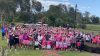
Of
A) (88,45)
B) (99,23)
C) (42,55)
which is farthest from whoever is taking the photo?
(99,23)

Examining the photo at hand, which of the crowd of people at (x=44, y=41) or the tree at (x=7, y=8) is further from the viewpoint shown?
the tree at (x=7, y=8)

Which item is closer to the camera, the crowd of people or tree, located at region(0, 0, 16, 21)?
the crowd of people

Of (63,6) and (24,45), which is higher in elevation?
(63,6)

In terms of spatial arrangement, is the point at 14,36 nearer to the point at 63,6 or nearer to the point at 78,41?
the point at 78,41

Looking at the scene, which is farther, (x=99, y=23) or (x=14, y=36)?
(x=99, y=23)

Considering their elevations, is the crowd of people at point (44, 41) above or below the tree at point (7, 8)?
below

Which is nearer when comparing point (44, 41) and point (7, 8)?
point (44, 41)

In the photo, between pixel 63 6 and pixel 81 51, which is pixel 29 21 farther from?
pixel 81 51

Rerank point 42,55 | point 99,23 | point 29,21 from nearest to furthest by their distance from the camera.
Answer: point 42,55 → point 29,21 → point 99,23

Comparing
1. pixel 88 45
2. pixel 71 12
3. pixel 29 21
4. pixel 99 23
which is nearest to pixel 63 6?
pixel 71 12

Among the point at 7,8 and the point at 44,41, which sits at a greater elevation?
the point at 7,8

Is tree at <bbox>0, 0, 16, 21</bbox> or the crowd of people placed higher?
tree at <bbox>0, 0, 16, 21</bbox>

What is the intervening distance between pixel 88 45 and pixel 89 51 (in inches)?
29.3

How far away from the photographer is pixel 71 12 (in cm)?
12850
